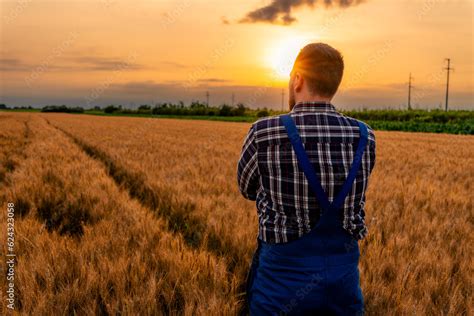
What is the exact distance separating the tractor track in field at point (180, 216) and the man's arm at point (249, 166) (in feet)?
2.82

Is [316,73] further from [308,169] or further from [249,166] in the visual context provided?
[249,166]

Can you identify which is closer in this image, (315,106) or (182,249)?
(315,106)

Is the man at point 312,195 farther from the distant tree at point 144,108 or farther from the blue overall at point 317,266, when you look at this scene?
the distant tree at point 144,108

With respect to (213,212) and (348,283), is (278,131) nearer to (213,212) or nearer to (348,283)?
(348,283)

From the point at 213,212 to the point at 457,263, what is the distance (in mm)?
2477

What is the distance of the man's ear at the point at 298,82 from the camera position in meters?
2.24

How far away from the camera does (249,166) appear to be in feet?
7.74

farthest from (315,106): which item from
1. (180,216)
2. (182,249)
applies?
(180,216)

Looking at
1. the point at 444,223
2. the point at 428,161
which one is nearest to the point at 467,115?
the point at 428,161

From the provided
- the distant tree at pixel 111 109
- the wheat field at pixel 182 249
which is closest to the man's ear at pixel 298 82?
the wheat field at pixel 182 249

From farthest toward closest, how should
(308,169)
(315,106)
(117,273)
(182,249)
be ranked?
(182,249)
(117,273)
(315,106)
(308,169)

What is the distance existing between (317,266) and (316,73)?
1052 mm

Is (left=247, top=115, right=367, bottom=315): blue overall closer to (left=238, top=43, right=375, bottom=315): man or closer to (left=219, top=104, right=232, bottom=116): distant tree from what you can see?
(left=238, top=43, right=375, bottom=315): man

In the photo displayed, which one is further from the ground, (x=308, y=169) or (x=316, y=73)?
(x=316, y=73)
